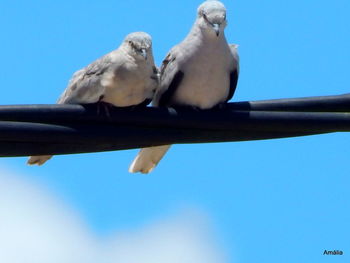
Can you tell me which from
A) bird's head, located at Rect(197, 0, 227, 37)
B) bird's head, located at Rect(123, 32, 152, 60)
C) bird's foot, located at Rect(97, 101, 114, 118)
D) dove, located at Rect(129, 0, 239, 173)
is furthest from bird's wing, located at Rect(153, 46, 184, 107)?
bird's foot, located at Rect(97, 101, 114, 118)

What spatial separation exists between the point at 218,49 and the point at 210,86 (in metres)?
0.28

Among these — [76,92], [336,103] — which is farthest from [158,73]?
[336,103]

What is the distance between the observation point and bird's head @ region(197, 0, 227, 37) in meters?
6.42

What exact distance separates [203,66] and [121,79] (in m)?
0.63

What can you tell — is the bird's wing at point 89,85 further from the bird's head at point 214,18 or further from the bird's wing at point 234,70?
the bird's wing at point 234,70

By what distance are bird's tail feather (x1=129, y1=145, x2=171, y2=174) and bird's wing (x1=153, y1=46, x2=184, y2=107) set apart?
364 millimetres

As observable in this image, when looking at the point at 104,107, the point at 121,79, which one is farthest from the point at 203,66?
the point at 104,107

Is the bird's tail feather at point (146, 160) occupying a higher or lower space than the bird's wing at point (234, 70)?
lower

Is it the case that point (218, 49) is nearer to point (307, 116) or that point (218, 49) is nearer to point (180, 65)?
point (180, 65)

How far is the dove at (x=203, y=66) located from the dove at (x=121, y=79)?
0.15 meters

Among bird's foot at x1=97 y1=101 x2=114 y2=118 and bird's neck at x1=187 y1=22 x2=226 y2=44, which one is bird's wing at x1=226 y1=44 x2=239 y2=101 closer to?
bird's neck at x1=187 y1=22 x2=226 y2=44

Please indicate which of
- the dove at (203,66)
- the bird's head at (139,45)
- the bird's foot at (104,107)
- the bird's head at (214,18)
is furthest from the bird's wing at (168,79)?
the bird's foot at (104,107)

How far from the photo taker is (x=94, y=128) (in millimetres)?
4977

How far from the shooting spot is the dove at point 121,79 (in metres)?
6.20
